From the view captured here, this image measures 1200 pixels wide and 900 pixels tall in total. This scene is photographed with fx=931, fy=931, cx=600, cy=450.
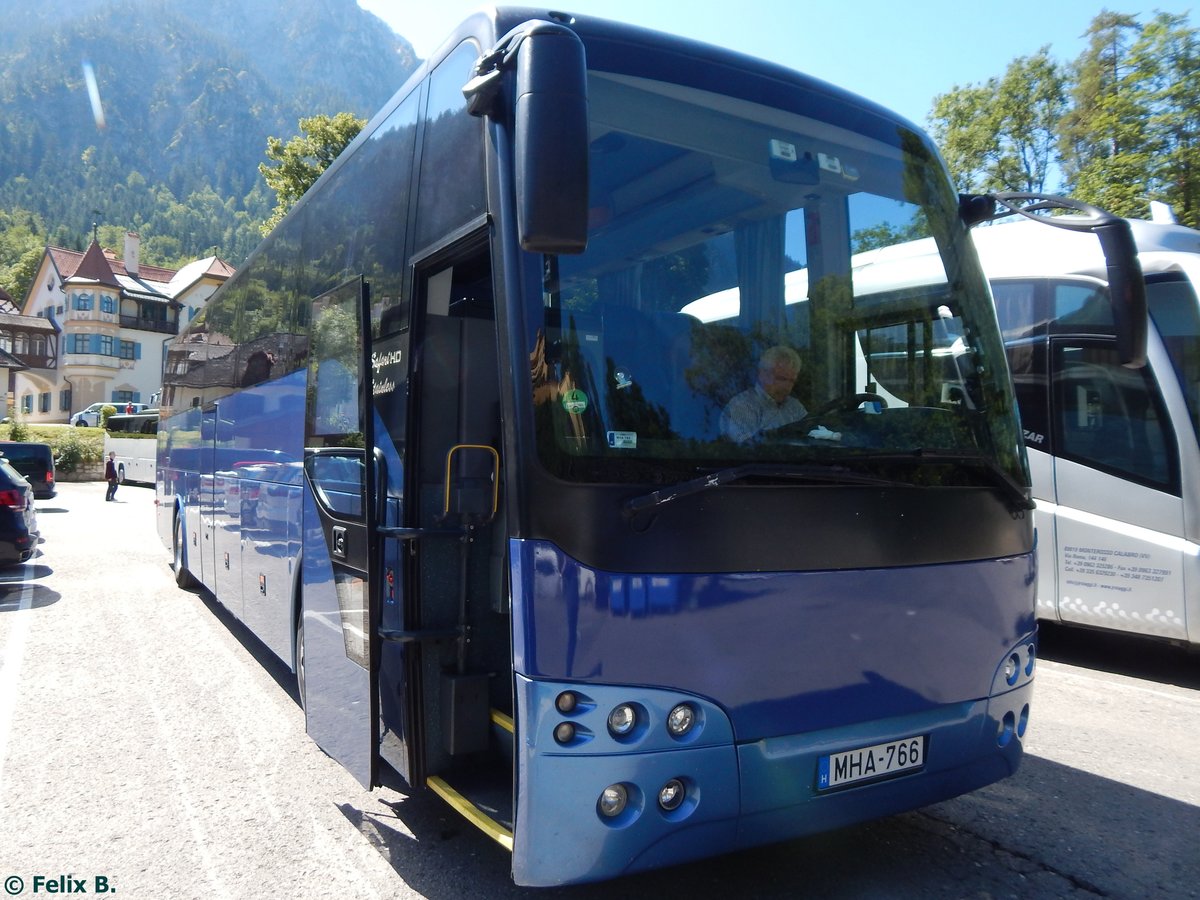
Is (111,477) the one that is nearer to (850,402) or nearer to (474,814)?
(474,814)

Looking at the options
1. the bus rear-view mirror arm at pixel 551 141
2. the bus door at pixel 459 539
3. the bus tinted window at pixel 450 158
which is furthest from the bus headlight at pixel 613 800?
the bus tinted window at pixel 450 158

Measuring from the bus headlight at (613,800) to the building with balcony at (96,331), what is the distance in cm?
7405

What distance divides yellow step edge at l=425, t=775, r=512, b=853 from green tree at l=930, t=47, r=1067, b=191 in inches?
1077

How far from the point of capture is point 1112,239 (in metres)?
3.76

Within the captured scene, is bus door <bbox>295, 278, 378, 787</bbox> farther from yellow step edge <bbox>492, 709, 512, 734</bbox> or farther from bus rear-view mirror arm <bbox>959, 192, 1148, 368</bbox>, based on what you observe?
bus rear-view mirror arm <bbox>959, 192, 1148, 368</bbox>

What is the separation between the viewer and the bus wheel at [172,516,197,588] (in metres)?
10.8

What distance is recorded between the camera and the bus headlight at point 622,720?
2.91m

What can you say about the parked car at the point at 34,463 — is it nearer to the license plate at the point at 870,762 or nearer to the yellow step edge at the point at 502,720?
the yellow step edge at the point at 502,720

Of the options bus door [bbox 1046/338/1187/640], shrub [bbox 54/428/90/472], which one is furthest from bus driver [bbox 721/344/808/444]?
shrub [bbox 54/428/90/472]

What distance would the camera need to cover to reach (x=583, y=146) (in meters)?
2.71

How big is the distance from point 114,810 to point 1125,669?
7454 millimetres

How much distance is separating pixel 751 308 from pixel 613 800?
177 centimetres

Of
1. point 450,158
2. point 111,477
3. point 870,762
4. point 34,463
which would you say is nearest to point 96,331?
point 111,477

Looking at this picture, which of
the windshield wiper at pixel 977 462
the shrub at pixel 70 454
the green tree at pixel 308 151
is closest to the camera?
the windshield wiper at pixel 977 462
